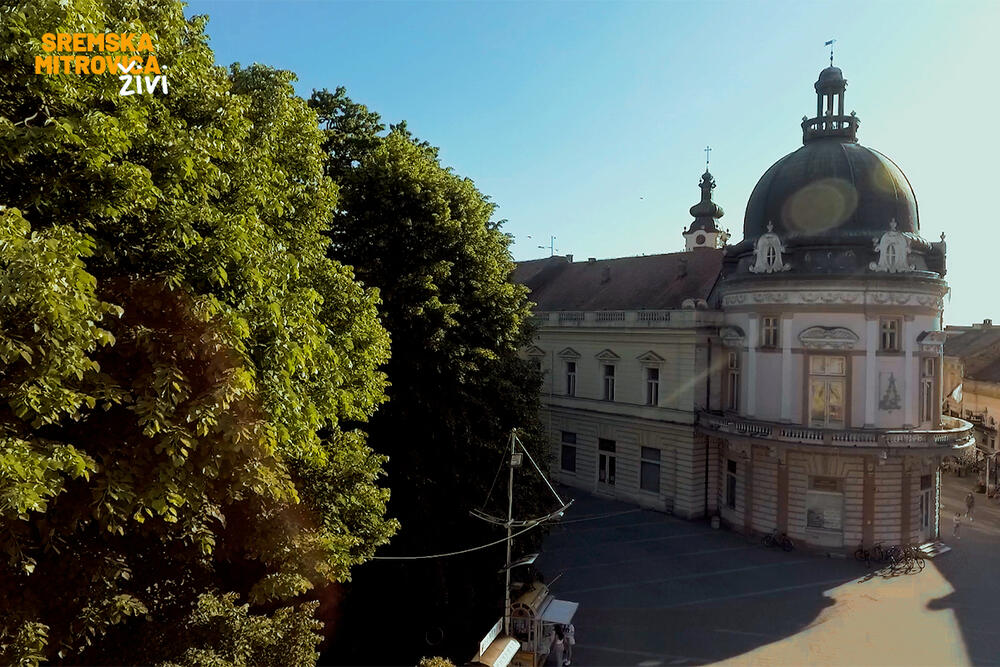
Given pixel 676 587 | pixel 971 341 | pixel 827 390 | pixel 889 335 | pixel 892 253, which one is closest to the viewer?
pixel 676 587

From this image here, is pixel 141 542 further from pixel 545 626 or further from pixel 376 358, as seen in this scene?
pixel 545 626

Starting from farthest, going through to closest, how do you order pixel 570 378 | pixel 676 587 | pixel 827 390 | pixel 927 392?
pixel 570 378 < pixel 927 392 < pixel 827 390 < pixel 676 587

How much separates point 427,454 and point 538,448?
378 centimetres

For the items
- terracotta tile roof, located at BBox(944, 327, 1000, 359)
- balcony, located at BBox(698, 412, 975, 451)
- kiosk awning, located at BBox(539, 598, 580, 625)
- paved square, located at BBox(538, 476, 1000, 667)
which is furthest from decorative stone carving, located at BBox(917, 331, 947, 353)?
terracotta tile roof, located at BBox(944, 327, 1000, 359)

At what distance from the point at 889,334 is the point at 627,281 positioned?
15612mm

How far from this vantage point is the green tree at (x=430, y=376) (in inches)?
669

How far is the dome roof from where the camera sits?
28328 millimetres

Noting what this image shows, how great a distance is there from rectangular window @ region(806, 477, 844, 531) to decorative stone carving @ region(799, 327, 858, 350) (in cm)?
534

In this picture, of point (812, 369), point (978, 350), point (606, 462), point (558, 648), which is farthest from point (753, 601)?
point (978, 350)

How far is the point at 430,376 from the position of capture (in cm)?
1759

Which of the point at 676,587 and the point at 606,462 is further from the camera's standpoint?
the point at 606,462

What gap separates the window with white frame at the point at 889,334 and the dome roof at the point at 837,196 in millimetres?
3334

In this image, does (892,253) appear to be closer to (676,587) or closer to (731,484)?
(731,484)

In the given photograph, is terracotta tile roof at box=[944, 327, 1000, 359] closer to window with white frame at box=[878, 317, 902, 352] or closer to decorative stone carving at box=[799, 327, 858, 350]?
window with white frame at box=[878, 317, 902, 352]
